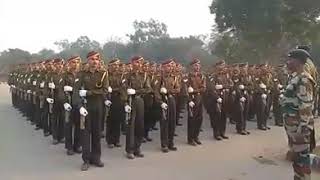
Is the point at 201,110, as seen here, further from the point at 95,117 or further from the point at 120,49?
the point at 120,49

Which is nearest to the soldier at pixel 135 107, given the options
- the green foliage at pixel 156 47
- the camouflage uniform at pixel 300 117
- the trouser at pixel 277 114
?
the camouflage uniform at pixel 300 117

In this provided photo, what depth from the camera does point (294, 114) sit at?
6.34m

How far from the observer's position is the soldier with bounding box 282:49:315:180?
20.6 ft

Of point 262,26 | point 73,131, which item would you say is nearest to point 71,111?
point 73,131

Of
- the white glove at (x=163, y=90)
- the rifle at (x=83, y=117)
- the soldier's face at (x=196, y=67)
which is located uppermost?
the soldier's face at (x=196, y=67)

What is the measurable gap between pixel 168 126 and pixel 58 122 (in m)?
2.63

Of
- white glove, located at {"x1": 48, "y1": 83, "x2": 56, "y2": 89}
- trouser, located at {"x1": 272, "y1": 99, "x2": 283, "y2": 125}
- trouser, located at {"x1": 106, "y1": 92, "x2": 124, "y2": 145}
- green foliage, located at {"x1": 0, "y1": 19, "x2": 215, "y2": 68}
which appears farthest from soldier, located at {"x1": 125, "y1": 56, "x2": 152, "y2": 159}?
green foliage, located at {"x1": 0, "y1": 19, "x2": 215, "y2": 68}

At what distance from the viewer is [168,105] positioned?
1120 cm

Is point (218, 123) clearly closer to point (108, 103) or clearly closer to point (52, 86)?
point (108, 103)

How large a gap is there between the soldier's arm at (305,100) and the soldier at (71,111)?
4869mm

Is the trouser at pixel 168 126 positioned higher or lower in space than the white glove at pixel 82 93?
lower

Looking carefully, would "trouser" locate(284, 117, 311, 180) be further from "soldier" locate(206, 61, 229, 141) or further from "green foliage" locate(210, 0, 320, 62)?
"green foliage" locate(210, 0, 320, 62)

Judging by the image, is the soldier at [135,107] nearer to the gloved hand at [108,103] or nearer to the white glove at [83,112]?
the gloved hand at [108,103]

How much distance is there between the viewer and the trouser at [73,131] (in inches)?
398
